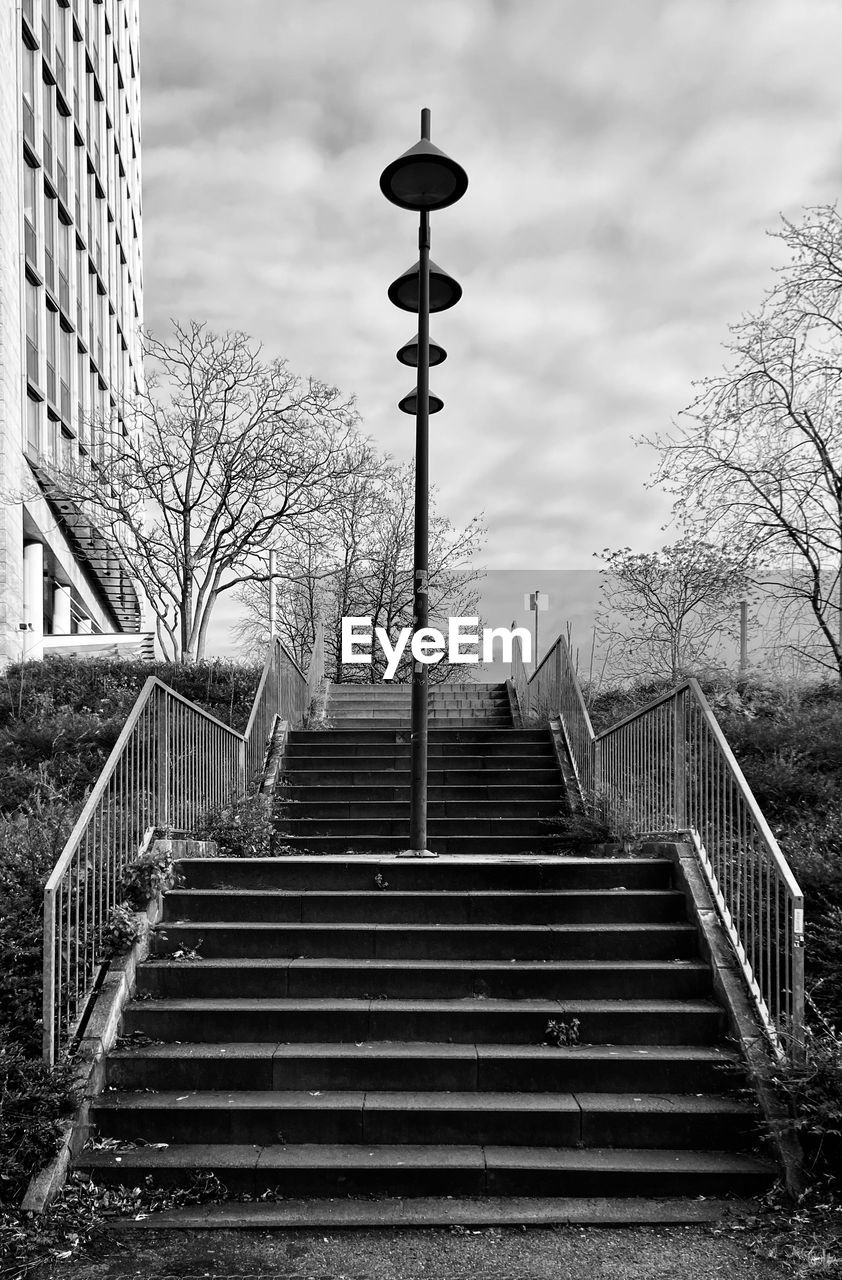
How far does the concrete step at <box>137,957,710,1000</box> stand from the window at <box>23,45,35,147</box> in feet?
82.2

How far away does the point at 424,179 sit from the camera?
24.3 feet

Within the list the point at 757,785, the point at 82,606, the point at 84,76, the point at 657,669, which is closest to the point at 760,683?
the point at 657,669

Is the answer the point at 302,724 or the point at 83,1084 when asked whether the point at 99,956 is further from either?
the point at 302,724

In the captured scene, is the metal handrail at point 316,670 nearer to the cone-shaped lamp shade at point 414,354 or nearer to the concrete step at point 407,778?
the concrete step at point 407,778

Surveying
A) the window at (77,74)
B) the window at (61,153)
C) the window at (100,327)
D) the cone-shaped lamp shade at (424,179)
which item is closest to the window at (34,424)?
the window at (61,153)

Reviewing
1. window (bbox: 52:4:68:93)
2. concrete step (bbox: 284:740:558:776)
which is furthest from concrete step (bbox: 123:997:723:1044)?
window (bbox: 52:4:68:93)

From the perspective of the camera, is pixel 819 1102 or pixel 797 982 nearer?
pixel 819 1102

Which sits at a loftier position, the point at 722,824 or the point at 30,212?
the point at 30,212

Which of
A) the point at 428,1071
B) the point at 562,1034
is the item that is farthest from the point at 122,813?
the point at 562,1034

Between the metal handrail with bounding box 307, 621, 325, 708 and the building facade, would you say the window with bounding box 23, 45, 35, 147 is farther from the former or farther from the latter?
the metal handrail with bounding box 307, 621, 325, 708

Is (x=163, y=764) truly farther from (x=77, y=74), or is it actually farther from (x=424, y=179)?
(x=77, y=74)

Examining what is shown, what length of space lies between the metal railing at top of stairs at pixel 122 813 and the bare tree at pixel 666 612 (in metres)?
10.7

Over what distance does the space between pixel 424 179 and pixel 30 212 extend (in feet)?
70.9

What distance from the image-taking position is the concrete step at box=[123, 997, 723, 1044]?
211 inches
